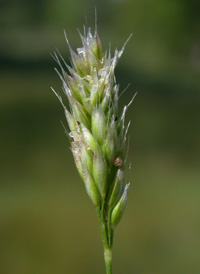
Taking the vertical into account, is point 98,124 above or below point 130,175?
above

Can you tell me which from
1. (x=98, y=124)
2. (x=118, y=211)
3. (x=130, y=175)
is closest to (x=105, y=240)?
(x=118, y=211)

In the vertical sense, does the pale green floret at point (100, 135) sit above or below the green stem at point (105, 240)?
above

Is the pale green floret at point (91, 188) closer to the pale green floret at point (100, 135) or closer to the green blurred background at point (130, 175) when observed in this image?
the pale green floret at point (100, 135)

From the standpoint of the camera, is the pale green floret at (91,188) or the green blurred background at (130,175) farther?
the green blurred background at (130,175)

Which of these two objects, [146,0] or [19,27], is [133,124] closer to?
[146,0]

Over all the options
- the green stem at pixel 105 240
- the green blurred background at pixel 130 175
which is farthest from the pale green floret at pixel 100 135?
the green blurred background at pixel 130 175

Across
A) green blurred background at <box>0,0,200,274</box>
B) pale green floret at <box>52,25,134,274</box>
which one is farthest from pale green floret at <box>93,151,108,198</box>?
green blurred background at <box>0,0,200,274</box>

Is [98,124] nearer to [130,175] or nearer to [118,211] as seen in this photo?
[118,211]

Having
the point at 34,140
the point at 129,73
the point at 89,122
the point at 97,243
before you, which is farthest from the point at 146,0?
the point at 89,122

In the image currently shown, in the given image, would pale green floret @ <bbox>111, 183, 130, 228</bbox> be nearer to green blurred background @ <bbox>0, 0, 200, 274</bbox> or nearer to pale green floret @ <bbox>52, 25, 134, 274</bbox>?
pale green floret @ <bbox>52, 25, 134, 274</bbox>
